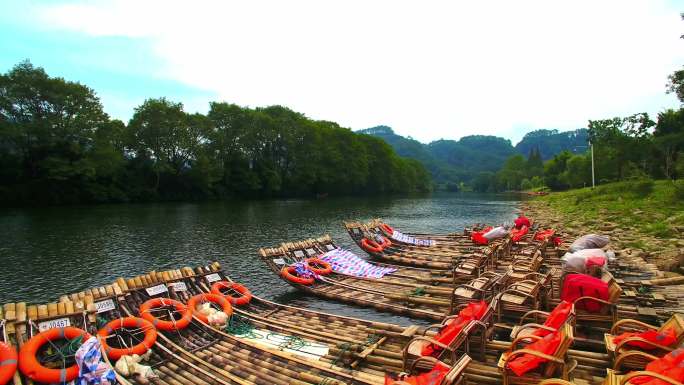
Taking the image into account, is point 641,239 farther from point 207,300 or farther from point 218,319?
point 207,300

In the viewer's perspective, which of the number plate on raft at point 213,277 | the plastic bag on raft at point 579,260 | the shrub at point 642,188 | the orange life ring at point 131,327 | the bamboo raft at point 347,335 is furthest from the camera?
the shrub at point 642,188

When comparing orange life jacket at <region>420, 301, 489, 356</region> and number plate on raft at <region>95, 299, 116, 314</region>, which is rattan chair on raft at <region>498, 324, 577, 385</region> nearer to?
orange life jacket at <region>420, 301, 489, 356</region>

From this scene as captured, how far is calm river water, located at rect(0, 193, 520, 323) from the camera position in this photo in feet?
65.8

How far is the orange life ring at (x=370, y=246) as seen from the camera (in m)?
25.0

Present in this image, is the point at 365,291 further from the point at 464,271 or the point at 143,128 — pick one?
the point at 143,128

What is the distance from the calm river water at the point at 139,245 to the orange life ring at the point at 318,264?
4.35ft

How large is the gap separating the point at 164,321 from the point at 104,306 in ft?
5.90

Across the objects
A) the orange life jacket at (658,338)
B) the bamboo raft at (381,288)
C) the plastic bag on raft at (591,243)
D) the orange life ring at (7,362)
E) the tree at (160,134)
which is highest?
the tree at (160,134)

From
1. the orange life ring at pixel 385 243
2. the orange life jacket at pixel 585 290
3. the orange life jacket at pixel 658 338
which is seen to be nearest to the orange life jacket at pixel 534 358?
the orange life jacket at pixel 658 338

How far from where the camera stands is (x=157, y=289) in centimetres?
1341

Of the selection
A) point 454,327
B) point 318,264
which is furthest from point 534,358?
point 318,264

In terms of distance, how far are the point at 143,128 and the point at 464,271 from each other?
74068 millimetres

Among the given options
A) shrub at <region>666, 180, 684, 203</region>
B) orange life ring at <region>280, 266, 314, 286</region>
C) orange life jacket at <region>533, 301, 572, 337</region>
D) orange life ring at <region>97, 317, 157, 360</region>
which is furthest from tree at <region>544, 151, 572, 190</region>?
orange life ring at <region>97, 317, 157, 360</region>

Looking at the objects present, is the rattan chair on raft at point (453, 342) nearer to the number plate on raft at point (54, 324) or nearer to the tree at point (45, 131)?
the number plate on raft at point (54, 324)
